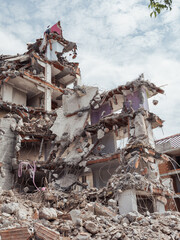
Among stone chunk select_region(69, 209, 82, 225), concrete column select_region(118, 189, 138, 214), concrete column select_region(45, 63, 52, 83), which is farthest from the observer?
concrete column select_region(45, 63, 52, 83)

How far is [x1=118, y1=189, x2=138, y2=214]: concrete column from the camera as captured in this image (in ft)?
34.5

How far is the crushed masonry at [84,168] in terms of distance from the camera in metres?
6.90

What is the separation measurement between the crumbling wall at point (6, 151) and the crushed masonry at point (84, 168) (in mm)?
60

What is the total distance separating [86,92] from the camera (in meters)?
18.8

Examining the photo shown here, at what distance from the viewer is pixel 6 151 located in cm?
1644

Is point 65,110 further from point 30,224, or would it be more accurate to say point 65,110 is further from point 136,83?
point 30,224

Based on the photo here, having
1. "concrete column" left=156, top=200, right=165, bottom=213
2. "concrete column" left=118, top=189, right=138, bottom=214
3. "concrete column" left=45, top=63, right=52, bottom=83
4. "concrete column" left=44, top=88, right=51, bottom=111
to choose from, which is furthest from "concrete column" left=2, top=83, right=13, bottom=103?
"concrete column" left=156, top=200, right=165, bottom=213

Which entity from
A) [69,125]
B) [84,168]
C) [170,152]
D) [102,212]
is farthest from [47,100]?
[102,212]

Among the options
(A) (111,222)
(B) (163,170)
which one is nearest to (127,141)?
Answer: (A) (111,222)

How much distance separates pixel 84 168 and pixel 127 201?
6.65m

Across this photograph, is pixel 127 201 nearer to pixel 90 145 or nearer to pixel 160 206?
pixel 160 206

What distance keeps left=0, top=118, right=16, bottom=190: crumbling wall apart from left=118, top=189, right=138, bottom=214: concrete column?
303 inches

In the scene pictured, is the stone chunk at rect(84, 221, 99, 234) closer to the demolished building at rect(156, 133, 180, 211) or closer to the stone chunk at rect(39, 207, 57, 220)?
the stone chunk at rect(39, 207, 57, 220)

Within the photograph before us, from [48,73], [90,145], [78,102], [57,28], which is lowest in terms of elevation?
[90,145]
